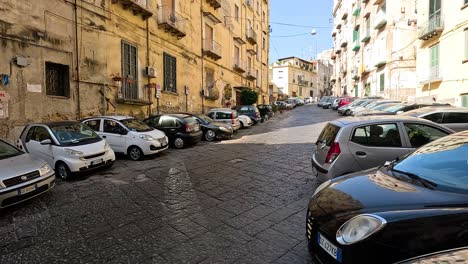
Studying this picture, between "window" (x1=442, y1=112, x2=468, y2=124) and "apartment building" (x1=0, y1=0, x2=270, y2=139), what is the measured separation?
11.6 metres

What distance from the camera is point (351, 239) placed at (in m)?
2.40

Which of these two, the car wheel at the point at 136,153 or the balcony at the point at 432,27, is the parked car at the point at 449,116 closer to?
the car wheel at the point at 136,153

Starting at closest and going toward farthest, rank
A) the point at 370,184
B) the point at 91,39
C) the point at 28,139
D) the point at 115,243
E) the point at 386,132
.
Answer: the point at 370,184
the point at 115,243
the point at 386,132
the point at 28,139
the point at 91,39

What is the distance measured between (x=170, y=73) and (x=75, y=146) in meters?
10.6

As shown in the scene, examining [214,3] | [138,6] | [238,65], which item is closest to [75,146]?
[138,6]

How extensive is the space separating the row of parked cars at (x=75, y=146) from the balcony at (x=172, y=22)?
6.19 m

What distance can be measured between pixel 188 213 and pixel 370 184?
9.41 ft

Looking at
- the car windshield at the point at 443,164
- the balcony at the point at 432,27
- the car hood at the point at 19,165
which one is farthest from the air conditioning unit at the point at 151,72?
the balcony at the point at 432,27

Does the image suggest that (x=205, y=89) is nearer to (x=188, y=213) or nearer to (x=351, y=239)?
(x=188, y=213)

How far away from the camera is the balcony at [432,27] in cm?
1792

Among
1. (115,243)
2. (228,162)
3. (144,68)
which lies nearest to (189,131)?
(228,162)

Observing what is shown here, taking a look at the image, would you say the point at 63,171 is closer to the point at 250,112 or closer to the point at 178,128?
the point at 178,128

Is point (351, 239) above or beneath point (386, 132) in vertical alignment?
beneath

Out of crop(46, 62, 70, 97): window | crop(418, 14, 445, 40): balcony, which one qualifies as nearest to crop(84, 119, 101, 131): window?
crop(46, 62, 70, 97): window
